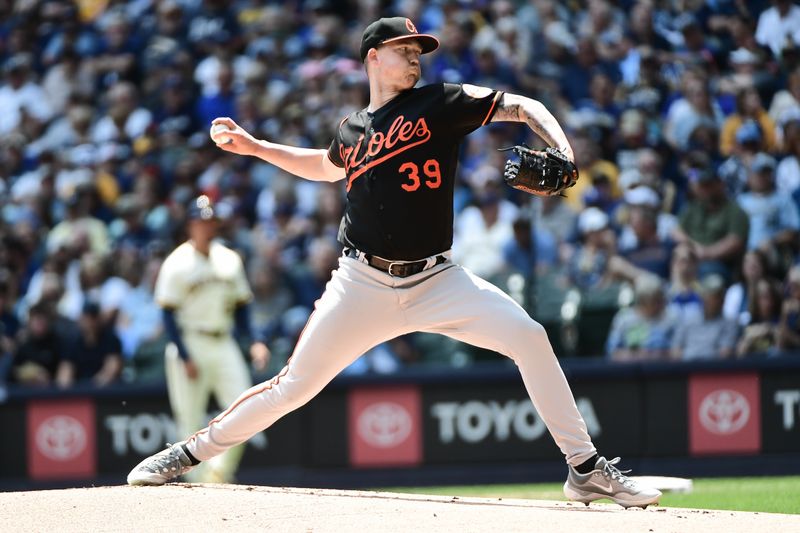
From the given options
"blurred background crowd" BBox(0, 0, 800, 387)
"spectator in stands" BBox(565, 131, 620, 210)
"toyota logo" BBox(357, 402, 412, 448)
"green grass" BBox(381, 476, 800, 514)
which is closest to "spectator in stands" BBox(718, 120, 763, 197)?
"blurred background crowd" BBox(0, 0, 800, 387)

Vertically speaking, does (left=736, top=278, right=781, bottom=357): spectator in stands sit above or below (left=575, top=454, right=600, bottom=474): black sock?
above

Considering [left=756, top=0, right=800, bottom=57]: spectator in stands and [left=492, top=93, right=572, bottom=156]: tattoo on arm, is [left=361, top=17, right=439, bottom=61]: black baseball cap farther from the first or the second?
[left=756, top=0, right=800, bottom=57]: spectator in stands

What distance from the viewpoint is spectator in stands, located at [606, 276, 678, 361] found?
998 cm

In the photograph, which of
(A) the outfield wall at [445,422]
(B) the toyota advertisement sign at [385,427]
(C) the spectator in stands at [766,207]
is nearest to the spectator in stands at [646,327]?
(A) the outfield wall at [445,422]

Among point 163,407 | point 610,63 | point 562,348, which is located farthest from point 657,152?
point 163,407

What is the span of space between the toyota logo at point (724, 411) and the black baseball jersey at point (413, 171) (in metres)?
4.86

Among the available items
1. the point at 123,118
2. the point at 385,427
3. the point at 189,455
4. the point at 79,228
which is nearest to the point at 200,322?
the point at 385,427

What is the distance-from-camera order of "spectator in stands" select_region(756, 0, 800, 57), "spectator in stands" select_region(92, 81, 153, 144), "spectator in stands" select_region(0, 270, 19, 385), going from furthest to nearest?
"spectator in stands" select_region(92, 81, 153, 144), "spectator in stands" select_region(0, 270, 19, 385), "spectator in stands" select_region(756, 0, 800, 57)

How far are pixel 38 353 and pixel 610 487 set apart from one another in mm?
7282

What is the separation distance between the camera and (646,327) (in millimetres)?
10078

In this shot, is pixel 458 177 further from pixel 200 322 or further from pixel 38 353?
pixel 38 353

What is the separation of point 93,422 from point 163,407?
658 mm

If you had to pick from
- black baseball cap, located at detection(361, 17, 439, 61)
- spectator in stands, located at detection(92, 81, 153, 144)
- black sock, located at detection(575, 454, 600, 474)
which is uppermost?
spectator in stands, located at detection(92, 81, 153, 144)

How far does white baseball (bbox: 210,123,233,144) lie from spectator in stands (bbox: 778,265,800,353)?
17.0ft
